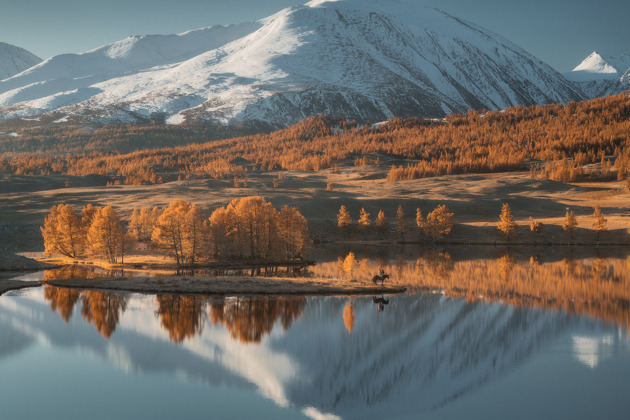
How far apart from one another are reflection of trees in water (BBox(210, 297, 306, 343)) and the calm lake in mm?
199

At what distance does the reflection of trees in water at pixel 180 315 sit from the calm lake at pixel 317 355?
0.20 metres

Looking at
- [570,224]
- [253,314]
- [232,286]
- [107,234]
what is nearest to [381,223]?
[570,224]

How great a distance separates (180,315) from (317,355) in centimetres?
1791

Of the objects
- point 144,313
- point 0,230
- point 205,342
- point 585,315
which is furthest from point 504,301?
point 0,230

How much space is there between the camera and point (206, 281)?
237 feet

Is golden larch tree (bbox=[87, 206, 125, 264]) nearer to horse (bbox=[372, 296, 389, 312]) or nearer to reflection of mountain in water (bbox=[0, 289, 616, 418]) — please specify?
reflection of mountain in water (bbox=[0, 289, 616, 418])

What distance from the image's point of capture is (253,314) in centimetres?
5606

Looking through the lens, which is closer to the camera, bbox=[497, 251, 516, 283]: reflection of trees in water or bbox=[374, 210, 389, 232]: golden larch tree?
bbox=[497, 251, 516, 283]: reflection of trees in water

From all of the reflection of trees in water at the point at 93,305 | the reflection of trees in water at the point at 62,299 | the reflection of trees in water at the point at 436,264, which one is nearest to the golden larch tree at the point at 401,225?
the reflection of trees in water at the point at 436,264

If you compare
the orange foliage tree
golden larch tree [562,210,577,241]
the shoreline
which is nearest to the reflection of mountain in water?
the shoreline

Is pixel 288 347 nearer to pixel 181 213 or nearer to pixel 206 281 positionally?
pixel 206 281

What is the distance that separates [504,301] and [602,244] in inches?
3652

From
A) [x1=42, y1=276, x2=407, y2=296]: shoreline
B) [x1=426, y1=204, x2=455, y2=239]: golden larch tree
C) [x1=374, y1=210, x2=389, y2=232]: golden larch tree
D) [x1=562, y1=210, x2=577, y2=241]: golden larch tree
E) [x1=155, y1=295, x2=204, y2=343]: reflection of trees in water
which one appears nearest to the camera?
[x1=155, y1=295, x2=204, y2=343]: reflection of trees in water

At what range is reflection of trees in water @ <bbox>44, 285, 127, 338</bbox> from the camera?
53.0 meters
